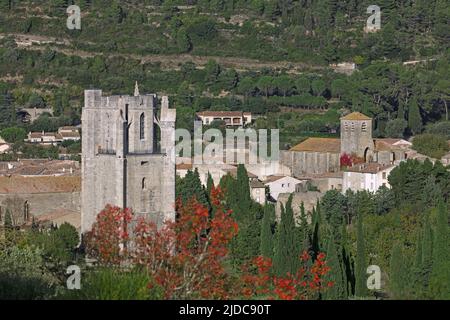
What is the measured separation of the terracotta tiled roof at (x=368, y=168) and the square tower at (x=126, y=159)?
1275 cm

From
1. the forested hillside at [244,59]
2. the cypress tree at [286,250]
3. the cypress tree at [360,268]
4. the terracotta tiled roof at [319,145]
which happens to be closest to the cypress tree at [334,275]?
the cypress tree at [286,250]

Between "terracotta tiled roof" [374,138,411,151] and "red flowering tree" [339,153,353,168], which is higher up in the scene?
"terracotta tiled roof" [374,138,411,151]

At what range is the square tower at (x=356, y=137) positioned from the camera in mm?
56656

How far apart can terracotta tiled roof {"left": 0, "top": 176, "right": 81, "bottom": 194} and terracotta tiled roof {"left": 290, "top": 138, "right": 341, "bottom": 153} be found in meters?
14.0

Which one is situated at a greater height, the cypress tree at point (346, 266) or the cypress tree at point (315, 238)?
the cypress tree at point (315, 238)

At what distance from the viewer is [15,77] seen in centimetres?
7600

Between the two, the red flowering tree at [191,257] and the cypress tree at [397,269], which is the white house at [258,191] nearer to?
the cypress tree at [397,269]

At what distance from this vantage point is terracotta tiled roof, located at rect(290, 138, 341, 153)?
57.4 m

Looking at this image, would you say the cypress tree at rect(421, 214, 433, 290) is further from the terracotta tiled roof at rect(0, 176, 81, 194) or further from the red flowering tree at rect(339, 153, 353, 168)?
the red flowering tree at rect(339, 153, 353, 168)

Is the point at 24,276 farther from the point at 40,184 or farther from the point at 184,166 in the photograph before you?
the point at 184,166

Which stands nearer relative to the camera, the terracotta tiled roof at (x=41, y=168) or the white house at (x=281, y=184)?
the terracotta tiled roof at (x=41, y=168)

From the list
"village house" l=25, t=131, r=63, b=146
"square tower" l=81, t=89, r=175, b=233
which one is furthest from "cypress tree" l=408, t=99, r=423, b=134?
"square tower" l=81, t=89, r=175, b=233

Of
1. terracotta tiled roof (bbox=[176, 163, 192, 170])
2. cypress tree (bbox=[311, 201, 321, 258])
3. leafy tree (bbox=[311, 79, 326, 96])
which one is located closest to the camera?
cypress tree (bbox=[311, 201, 321, 258])
